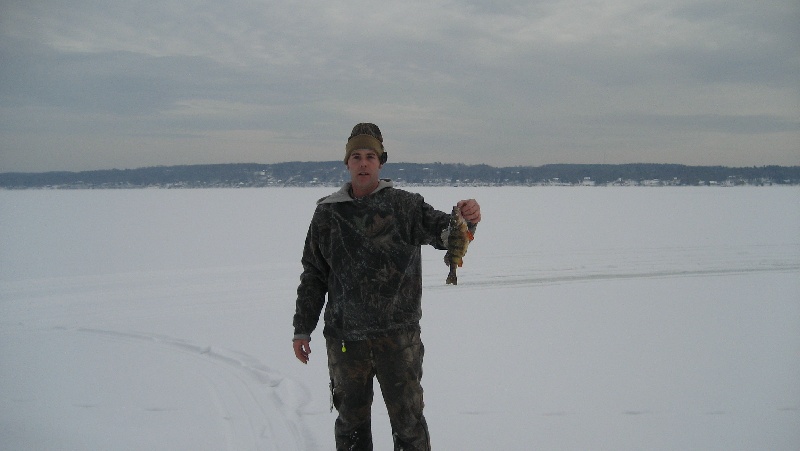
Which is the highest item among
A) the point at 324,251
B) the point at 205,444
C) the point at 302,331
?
the point at 324,251

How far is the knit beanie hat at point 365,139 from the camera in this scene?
8.79 feet

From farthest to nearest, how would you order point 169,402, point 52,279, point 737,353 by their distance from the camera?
point 52,279, point 737,353, point 169,402

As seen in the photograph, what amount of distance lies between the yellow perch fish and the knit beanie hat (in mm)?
529

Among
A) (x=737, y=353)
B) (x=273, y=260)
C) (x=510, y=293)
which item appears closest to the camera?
(x=737, y=353)

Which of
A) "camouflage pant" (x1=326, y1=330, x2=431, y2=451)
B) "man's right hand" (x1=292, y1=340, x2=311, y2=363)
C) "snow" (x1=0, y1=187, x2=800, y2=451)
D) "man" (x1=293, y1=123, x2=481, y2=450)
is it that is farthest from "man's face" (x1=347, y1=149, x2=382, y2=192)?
"snow" (x1=0, y1=187, x2=800, y2=451)

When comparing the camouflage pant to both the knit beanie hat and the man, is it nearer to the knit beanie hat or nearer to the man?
the man

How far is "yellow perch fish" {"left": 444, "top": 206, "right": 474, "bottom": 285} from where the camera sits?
2.44 m

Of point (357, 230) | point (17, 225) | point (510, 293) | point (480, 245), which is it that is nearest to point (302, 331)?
point (357, 230)

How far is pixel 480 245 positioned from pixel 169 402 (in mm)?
10444

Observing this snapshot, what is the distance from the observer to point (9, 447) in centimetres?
352

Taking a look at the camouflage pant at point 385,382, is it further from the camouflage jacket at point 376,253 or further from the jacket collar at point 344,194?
the jacket collar at point 344,194

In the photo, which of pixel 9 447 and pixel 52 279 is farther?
pixel 52 279

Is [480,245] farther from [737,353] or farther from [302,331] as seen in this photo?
[302,331]

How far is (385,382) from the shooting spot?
106 inches
